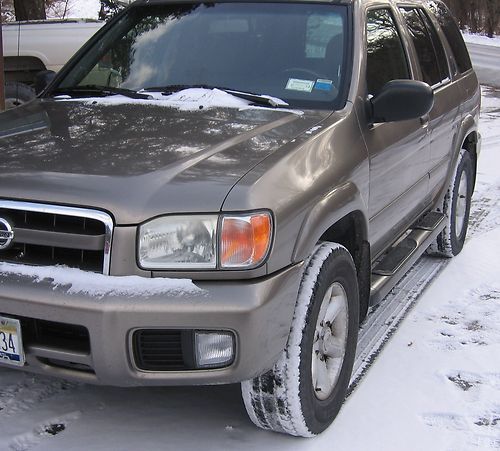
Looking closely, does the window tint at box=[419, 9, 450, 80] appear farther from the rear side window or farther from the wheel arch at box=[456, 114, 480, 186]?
the wheel arch at box=[456, 114, 480, 186]

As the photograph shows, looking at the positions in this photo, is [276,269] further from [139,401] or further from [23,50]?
[23,50]

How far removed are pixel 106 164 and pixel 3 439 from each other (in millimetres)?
1202

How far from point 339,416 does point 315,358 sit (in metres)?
0.42

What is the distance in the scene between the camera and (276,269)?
8.43 ft

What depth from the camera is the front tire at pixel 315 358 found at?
274cm

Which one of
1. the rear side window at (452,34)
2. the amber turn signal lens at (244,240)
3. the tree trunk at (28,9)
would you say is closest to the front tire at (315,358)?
the amber turn signal lens at (244,240)

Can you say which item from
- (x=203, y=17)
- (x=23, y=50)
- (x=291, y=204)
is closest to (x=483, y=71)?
(x=23, y=50)

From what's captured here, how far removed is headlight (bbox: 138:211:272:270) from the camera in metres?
2.48

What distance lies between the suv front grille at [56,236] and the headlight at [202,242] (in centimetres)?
16

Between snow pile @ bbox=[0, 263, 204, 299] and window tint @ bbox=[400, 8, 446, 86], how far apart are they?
271cm

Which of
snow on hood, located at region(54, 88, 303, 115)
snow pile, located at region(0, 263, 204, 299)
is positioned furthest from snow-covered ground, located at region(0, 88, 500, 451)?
snow on hood, located at region(54, 88, 303, 115)

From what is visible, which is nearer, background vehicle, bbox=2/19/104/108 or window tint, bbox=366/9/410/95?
window tint, bbox=366/9/410/95

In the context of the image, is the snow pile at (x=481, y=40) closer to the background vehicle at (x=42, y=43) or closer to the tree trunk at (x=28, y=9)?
the tree trunk at (x=28, y=9)

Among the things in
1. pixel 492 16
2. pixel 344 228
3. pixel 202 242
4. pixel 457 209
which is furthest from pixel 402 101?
pixel 492 16
